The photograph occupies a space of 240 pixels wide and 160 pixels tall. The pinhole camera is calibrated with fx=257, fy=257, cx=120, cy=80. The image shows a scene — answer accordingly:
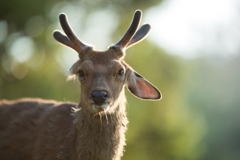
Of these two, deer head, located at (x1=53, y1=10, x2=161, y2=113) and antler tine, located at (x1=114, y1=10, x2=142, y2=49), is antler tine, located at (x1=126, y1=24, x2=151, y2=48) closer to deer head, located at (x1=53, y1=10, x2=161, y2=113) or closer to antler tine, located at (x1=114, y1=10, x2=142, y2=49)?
deer head, located at (x1=53, y1=10, x2=161, y2=113)

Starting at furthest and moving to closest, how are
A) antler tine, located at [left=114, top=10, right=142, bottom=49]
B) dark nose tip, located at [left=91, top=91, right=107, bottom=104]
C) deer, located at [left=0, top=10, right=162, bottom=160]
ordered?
antler tine, located at [left=114, top=10, right=142, bottom=49] < deer, located at [left=0, top=10, right=162, bottom=160] < dark nose tip, located at [left=91, top=91, right=107, bottom=104]

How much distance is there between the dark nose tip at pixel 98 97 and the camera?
12.3ft

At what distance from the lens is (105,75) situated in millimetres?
4152

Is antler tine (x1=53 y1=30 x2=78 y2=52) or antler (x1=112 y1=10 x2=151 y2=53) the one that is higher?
antler (x1=112 y1=10 x2=151 y2=53)

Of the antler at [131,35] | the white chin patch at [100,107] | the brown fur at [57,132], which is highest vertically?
the antler at [131,35]

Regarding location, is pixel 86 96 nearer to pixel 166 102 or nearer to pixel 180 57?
pixel 166 102

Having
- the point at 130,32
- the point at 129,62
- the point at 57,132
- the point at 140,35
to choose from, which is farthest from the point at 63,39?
the point at 129,62

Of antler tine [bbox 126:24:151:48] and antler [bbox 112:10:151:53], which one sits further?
antler tine [bbox 126:24:151:48]

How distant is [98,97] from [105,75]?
52 cm

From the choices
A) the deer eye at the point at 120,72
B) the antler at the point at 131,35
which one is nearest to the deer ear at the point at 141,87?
the deer eye at the point at 120,72

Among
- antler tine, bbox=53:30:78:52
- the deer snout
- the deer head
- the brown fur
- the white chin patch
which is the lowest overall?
the brown fur

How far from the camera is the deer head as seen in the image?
385cm

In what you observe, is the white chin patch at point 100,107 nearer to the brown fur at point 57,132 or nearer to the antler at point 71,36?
the brown fur at point 57,132

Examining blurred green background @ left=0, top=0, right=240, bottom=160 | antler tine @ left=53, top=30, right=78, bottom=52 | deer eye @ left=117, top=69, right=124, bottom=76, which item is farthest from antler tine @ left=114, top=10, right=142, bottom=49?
blurred green background @ left=0, top=0, right=240, bottom=160
